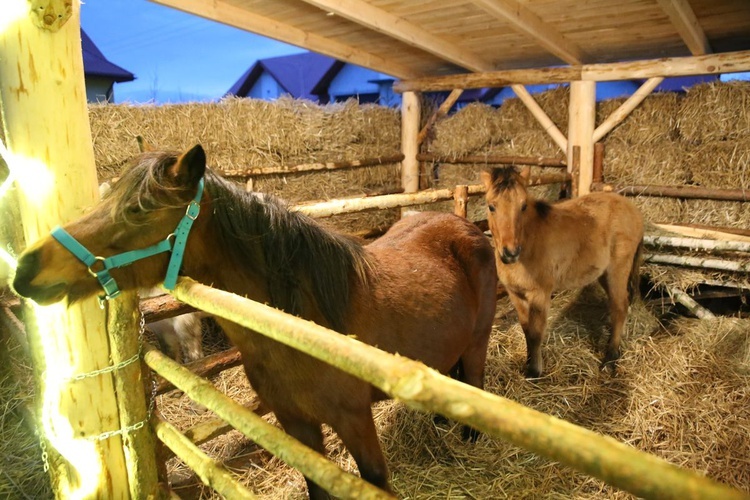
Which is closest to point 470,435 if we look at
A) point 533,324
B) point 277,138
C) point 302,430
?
point 533,324

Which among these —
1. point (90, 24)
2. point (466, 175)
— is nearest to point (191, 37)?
point (90, 24)

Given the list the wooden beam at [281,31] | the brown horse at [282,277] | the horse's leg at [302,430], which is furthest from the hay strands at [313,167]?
the horse's leg at [302,430]

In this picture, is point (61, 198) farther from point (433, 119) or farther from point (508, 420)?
point (433, 119)

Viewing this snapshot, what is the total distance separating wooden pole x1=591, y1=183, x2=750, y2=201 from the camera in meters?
4.62

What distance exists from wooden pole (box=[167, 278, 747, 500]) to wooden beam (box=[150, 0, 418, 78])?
162 inches

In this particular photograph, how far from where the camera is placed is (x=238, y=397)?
136 inches

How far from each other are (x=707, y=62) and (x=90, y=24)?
100140mm

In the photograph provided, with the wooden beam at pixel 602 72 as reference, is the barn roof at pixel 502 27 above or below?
above

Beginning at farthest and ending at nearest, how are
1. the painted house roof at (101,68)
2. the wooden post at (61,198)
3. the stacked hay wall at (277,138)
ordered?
the painted house roof at (101,68)
the stacked hay wall at (277,138)
the wooden post at (61,198)

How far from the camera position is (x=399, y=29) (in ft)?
16.5

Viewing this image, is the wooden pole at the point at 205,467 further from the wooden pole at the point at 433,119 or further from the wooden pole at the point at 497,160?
the wooden pole at the point at 433,119

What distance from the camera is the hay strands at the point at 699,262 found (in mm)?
4195

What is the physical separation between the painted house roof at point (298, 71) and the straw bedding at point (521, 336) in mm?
12505

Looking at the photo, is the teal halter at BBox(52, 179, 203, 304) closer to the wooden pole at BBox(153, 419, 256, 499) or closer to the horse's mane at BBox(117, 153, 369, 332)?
the horse's mane at BBox(117, 153, 369, 332)
